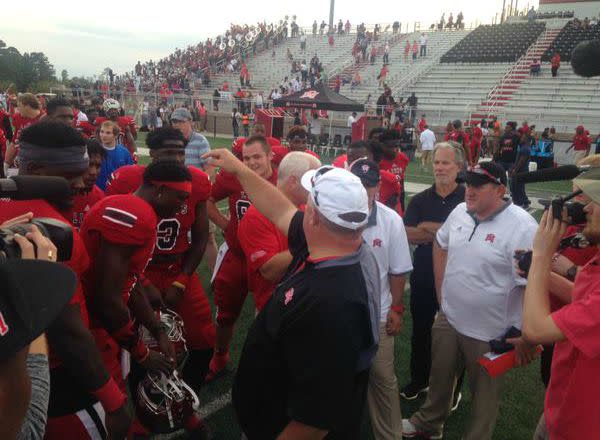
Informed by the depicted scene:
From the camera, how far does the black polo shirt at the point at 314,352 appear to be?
1.66 meters

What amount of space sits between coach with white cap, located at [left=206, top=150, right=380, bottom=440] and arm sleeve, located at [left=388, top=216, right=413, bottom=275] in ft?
4.11

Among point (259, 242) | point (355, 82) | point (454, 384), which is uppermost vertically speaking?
point (355, 82)

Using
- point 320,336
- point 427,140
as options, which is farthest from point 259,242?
point 427,140

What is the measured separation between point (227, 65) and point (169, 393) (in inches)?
1641

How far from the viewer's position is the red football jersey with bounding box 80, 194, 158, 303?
2.31 m

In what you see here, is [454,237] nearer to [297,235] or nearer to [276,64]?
[297,235]

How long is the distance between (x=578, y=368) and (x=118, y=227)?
213 centimetres

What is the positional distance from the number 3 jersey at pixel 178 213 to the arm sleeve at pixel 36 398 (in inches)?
88.8

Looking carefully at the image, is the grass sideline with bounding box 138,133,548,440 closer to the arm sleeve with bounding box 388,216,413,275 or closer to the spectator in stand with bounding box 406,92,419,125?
the arm sleeve with bounding box 388,216,413,275

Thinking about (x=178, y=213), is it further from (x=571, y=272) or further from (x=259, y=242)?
(x=571, y=272)

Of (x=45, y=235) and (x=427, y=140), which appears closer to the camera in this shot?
(x=45, y=235)

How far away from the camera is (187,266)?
12.3ft

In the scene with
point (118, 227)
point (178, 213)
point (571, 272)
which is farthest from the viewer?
point (178, 213)

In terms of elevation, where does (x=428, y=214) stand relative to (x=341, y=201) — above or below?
below
